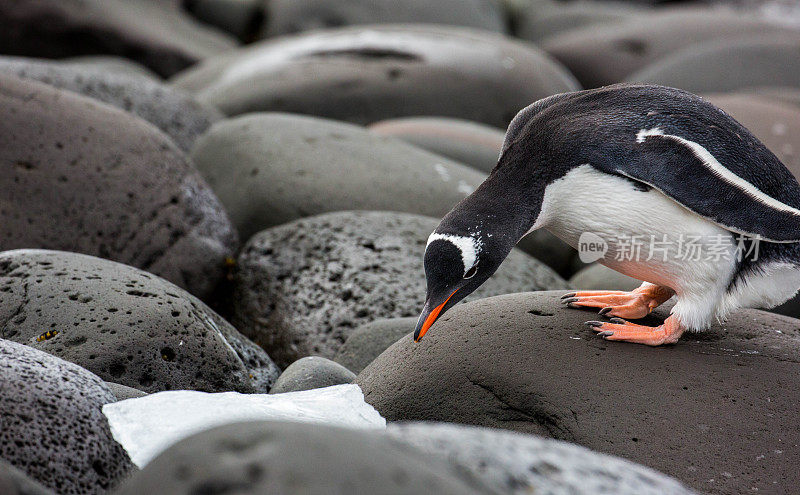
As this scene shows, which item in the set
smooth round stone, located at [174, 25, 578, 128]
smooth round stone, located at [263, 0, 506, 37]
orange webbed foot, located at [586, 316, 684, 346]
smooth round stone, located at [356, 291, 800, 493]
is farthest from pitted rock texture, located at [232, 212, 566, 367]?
smooth round stone, located at [263, 0, 506, 37]

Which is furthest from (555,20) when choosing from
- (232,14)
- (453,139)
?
(453,139)

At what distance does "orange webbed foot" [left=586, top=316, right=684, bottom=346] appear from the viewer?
3.29 meters

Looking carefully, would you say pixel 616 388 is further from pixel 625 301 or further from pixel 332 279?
pixel 332 279

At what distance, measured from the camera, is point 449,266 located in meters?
3.02

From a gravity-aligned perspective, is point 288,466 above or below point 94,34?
above

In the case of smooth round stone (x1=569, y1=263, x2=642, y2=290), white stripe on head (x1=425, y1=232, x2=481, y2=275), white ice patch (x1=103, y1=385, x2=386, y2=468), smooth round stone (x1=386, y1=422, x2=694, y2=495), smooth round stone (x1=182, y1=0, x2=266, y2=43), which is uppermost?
white stripe on head (x1=425, y1=232, x2=481, y2=275)

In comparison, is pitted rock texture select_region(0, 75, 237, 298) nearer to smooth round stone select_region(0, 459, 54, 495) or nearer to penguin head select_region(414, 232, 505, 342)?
penguin head select_region(414, 232, 505, 342)

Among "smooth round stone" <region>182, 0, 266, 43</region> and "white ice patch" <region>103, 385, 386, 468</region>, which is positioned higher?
"white ice patch" <region>103, 385, 386, 468</region>

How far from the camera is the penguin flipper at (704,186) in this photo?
9.95 ft

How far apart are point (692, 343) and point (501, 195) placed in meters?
1.00

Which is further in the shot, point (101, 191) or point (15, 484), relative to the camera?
point (101, 191)

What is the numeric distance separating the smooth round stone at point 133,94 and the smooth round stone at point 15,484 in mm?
4827

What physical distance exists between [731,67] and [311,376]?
7.25m

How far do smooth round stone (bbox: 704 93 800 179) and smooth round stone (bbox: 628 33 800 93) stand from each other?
76.2 inches
